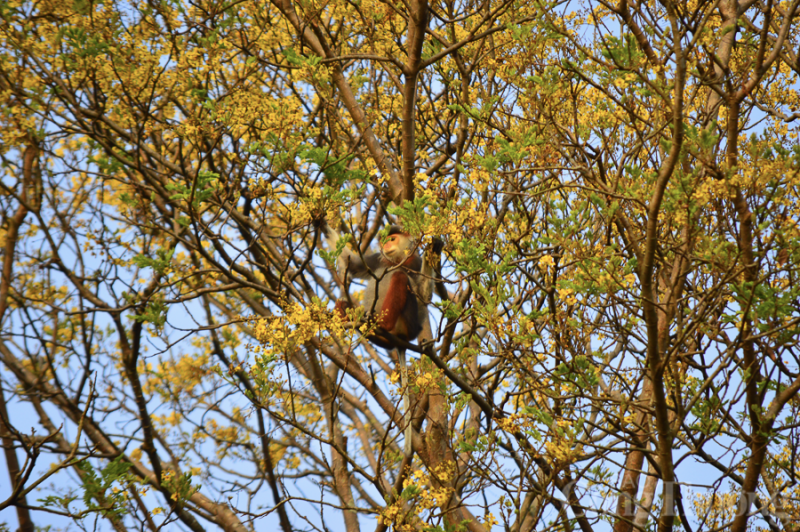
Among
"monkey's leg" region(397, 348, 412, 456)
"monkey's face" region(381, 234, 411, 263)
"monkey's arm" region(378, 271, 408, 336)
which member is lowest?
"monkey's leg" region(397, 348, 412, 456)

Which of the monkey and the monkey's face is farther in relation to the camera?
the monkey's face

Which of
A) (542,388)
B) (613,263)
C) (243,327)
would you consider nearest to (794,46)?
(613,263)

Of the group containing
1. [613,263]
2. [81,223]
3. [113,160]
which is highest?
[81,223]

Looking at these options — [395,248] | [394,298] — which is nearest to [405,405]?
[394,298]

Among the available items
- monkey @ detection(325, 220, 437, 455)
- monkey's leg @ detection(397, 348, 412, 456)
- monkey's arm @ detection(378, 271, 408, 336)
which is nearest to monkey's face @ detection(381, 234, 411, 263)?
monkey @ detection(325, 220, 437, 455)

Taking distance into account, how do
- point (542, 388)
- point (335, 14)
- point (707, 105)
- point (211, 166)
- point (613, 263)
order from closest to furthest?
point (613, 263) < point (542, 388) < point (707, 105) < point (211, 166) < point (335, 14)

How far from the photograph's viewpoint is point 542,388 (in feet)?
11.3

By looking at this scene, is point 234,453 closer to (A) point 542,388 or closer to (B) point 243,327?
(B) point 243,327

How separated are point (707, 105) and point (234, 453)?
582cm

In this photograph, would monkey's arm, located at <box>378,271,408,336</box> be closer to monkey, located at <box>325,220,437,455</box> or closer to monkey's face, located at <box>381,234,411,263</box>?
monkey, located at <box>325,220,437,455</box>

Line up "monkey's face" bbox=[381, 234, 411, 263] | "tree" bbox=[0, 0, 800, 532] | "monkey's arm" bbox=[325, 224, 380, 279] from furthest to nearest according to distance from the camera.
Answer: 1. "monkey's face" bbox=[381, 234, 411, 263]
2. "monkey's arm" bbox=[325, 224, 380, 279]
3. "tree" bbox=[0, 0, 800, 532]

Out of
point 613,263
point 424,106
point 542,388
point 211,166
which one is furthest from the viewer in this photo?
point 424,106

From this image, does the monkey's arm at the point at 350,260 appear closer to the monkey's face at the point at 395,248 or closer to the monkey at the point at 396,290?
the monkey at the point at 396,290

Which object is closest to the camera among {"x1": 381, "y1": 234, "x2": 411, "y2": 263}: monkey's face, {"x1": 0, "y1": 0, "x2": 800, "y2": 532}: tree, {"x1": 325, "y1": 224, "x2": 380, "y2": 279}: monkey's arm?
{"x1": 0, "y1": 0, "x2": 800, "y2": 532}: tree
